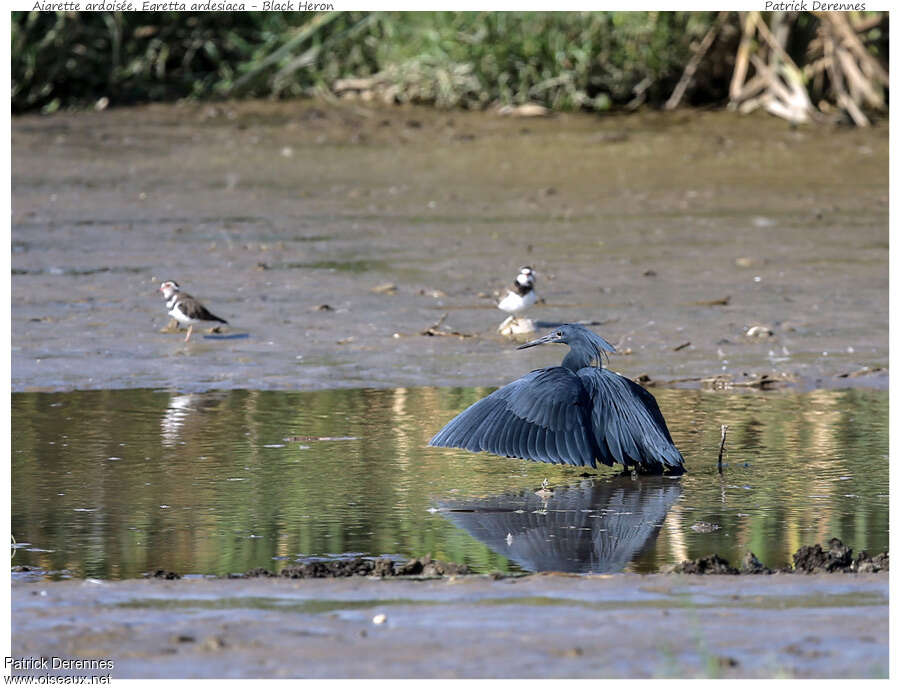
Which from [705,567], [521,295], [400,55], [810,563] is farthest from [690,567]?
[400,55]


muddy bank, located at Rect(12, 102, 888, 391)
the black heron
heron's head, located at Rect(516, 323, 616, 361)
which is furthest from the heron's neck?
muddy bank, located at Rect(12, 102, 888, 391)

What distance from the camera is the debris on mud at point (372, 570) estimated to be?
14.7 feet

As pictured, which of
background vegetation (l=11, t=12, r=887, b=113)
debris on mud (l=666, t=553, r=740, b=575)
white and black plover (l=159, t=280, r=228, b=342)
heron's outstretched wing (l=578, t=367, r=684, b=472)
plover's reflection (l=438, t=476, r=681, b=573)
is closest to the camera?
debris on mud (l=666, t=553, r=740, b=575)

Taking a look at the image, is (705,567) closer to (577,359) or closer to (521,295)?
(577,359)

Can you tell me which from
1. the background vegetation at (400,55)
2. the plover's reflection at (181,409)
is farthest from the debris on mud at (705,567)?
the background vegetation at (400,55)

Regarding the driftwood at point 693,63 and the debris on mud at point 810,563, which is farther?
the driftwood at point 693,63

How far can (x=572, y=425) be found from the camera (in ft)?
19.1

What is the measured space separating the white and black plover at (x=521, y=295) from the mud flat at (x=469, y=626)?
4.29 meters

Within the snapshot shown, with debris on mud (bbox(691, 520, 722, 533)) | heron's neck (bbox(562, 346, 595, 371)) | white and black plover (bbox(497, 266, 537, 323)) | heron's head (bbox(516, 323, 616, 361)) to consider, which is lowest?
debris on mud (bbox(691, 520, 722, 533))

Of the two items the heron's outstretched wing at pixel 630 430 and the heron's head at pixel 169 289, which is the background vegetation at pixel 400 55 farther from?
the heron's outstretched wing at pixel 630 430

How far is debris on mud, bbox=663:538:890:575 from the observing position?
175 inches

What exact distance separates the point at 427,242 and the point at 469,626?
7.04m

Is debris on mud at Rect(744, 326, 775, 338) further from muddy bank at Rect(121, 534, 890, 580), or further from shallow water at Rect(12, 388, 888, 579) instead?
muddy bank at Rect(121, 534, 890, 580)

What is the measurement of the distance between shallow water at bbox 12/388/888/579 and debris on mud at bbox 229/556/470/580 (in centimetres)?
22
